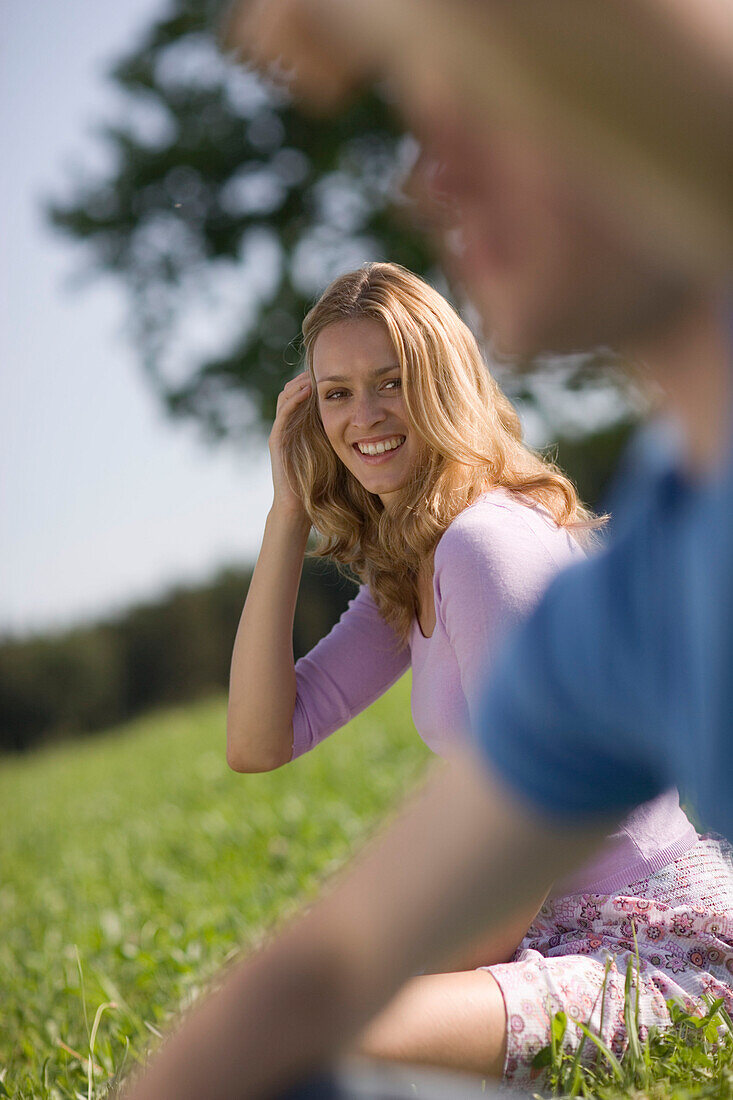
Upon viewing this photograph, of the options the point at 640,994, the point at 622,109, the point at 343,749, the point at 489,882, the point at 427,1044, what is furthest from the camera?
the point at 343,749

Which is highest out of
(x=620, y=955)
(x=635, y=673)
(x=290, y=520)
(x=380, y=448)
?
(x=380, y=448)

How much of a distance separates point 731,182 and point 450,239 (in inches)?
9.6

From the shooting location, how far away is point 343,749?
697cm

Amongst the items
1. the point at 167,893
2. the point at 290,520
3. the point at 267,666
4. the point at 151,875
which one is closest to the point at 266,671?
the point at 267,666

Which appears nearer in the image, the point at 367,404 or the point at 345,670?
the point at 367,404

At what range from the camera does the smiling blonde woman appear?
1800 mm

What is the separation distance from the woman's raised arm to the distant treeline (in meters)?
14.9

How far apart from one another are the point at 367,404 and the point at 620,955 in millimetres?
1259

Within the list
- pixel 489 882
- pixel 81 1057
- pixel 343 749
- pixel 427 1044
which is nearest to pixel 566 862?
pixel 489 882

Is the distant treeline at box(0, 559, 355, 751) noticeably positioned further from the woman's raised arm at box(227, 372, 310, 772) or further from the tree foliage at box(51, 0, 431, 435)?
the woman's raised arm at box(227, 372, 310, 772)

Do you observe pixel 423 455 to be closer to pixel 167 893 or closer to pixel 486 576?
pixel 486 576

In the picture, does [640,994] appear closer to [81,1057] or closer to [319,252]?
[81,1057]

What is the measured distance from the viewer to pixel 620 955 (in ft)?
6.35

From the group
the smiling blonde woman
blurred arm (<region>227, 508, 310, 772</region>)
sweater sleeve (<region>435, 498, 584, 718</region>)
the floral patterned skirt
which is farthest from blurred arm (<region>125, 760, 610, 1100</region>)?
blurred arm (<region>227, 508, 310, 772</region>)
